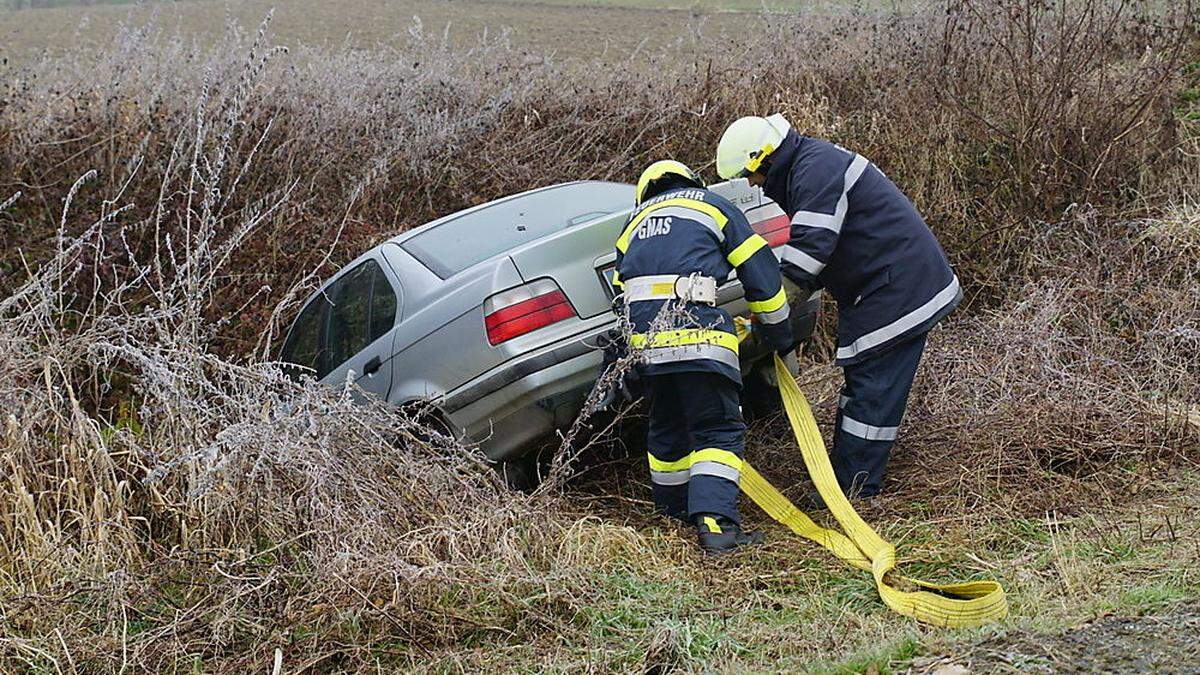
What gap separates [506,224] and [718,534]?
6.32ft

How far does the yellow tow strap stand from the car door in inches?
70.9

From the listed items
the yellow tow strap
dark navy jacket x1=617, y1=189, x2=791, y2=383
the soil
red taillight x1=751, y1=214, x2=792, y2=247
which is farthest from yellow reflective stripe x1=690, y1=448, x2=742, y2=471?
the soil

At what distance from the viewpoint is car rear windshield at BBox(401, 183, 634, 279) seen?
5387 millimetres

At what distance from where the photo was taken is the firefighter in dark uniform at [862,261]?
4.90 m

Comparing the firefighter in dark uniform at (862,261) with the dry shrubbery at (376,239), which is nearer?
the dry shrubbery at (376,239)

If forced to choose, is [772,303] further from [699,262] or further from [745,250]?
[699,262]

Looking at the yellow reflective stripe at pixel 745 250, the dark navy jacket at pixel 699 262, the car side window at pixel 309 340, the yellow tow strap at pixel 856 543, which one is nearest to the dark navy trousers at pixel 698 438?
the dark navy jacket at pixel 699 262

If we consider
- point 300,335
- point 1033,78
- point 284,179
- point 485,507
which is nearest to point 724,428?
point 485,507

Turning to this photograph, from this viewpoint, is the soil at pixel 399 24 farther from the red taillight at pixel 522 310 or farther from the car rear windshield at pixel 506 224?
the red taillight at pixel 522 310

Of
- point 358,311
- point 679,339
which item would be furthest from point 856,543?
point 358,311

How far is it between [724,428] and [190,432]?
2.17 metres

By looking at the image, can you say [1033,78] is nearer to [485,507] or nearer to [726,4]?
[485,507]

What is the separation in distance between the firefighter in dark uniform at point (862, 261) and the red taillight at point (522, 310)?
937 mm

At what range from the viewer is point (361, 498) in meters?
4.23
